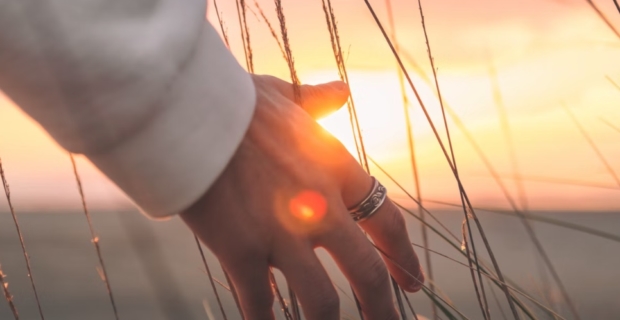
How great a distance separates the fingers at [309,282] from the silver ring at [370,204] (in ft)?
0.33

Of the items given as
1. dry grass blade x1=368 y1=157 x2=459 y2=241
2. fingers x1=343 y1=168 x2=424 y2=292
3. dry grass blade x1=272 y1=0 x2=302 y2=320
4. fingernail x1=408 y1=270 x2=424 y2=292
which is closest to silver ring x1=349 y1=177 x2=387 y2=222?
fingers x1=343 y1=168 x2=424 y2=292

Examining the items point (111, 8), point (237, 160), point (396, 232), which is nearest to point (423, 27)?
point (396, 232)

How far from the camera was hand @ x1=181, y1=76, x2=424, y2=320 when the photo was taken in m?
0.64

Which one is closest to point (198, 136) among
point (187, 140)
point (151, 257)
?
point (187, 140)

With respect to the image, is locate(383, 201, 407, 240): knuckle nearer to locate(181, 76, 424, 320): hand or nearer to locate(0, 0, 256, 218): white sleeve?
locate(181, 76, 424, 320): hand

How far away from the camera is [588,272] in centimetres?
543

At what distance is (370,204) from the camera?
30.1 inches

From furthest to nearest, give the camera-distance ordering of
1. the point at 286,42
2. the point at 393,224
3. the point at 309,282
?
the point at 286,42, the point at 393,224, the point at 309,282

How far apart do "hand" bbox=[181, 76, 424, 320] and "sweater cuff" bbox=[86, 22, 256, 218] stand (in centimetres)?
2

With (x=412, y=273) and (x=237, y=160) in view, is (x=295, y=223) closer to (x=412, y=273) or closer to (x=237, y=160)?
(x=237, y=160)

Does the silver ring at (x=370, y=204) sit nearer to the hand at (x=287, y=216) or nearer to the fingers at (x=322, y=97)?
the hand at (x=287, y=216)

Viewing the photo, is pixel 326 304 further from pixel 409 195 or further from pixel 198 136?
pixel 409 195

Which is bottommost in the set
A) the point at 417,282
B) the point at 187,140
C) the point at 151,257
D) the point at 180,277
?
the point at 180,277

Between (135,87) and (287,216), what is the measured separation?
19 cm
